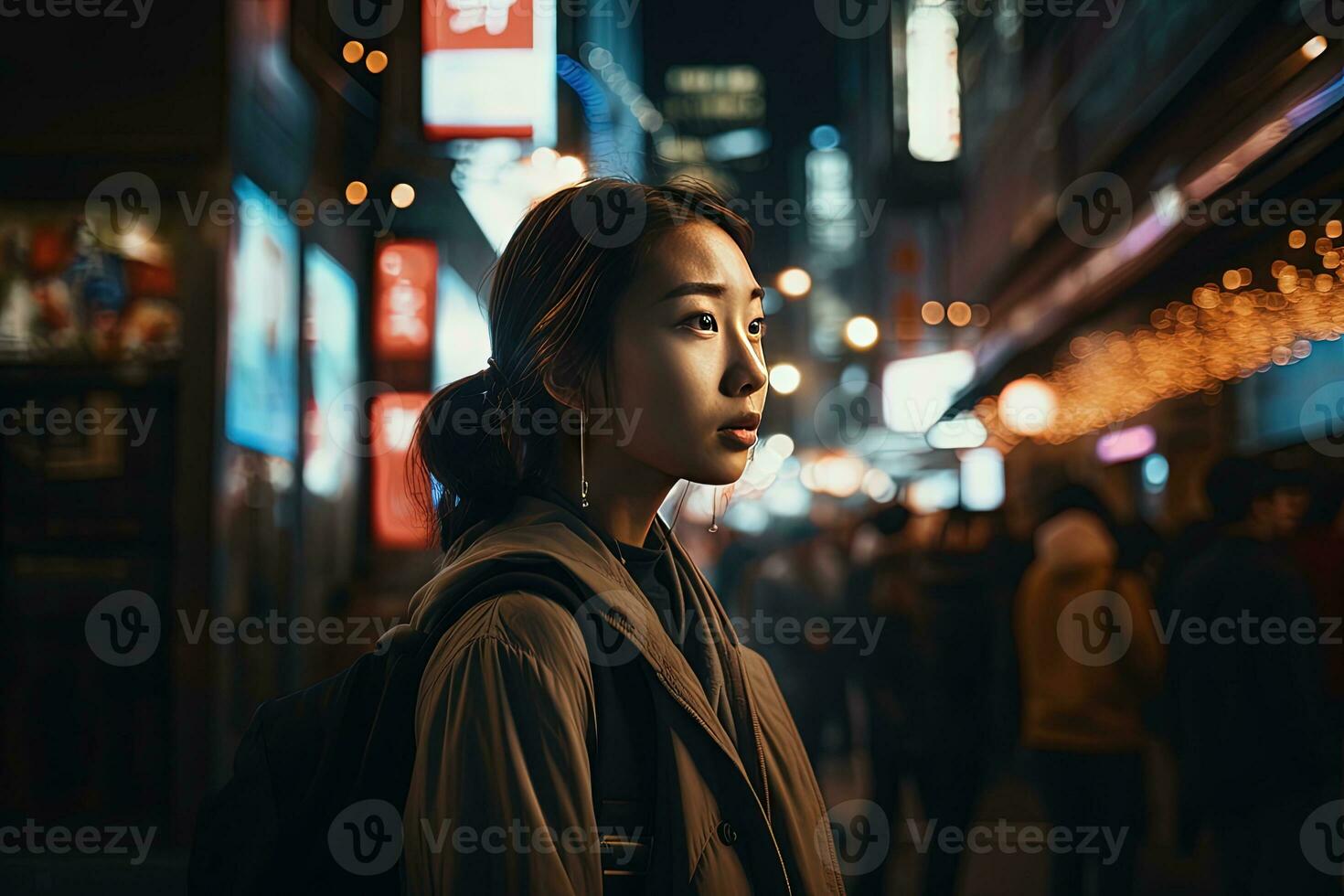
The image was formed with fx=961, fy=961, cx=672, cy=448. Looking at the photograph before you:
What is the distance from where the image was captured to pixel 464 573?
121 cm

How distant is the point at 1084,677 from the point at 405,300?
5857 millimetres

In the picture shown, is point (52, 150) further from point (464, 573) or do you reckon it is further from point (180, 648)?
point (464, 573)

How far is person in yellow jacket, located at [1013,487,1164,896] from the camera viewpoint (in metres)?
4.10

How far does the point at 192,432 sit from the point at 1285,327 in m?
6.41

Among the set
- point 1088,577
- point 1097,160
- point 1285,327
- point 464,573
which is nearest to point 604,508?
point 464,573
